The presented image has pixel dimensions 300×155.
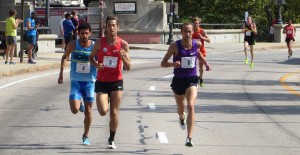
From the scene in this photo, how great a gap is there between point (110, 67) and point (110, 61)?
3.7 inches

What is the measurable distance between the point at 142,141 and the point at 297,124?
3.82m

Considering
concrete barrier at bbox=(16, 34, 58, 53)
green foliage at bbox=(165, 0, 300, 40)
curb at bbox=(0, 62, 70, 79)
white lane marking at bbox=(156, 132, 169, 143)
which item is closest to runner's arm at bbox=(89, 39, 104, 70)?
white lane marking at bbox=(156, 132, 169, 143)

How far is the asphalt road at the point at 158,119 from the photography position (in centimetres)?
1219

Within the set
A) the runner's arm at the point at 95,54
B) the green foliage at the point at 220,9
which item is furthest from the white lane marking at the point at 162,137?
the green foliage at the point at 220,9

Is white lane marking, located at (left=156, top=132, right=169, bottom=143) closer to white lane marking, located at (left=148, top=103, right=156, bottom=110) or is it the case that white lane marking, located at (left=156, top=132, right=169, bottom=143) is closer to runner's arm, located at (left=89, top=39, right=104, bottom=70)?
runner's arm, located at (left=89, top=39, right=104, bottom=70)

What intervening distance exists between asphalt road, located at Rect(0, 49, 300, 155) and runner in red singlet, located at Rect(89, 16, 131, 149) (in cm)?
56

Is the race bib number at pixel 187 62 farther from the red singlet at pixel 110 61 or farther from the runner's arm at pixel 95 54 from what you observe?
the runner's arm at pixel 95 54

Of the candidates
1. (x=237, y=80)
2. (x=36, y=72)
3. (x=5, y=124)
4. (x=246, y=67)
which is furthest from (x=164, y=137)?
(x=246, y=67)

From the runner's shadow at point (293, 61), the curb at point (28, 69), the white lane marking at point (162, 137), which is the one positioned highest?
the white lane marking at point (162, 137)

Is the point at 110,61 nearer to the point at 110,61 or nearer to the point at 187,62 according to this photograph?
the point at 110,61

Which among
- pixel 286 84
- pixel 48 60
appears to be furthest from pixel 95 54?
pixel 48 60

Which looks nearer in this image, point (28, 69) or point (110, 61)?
point (110, 61)

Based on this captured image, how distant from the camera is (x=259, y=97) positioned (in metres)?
21.0

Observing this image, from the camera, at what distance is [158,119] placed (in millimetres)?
15641
